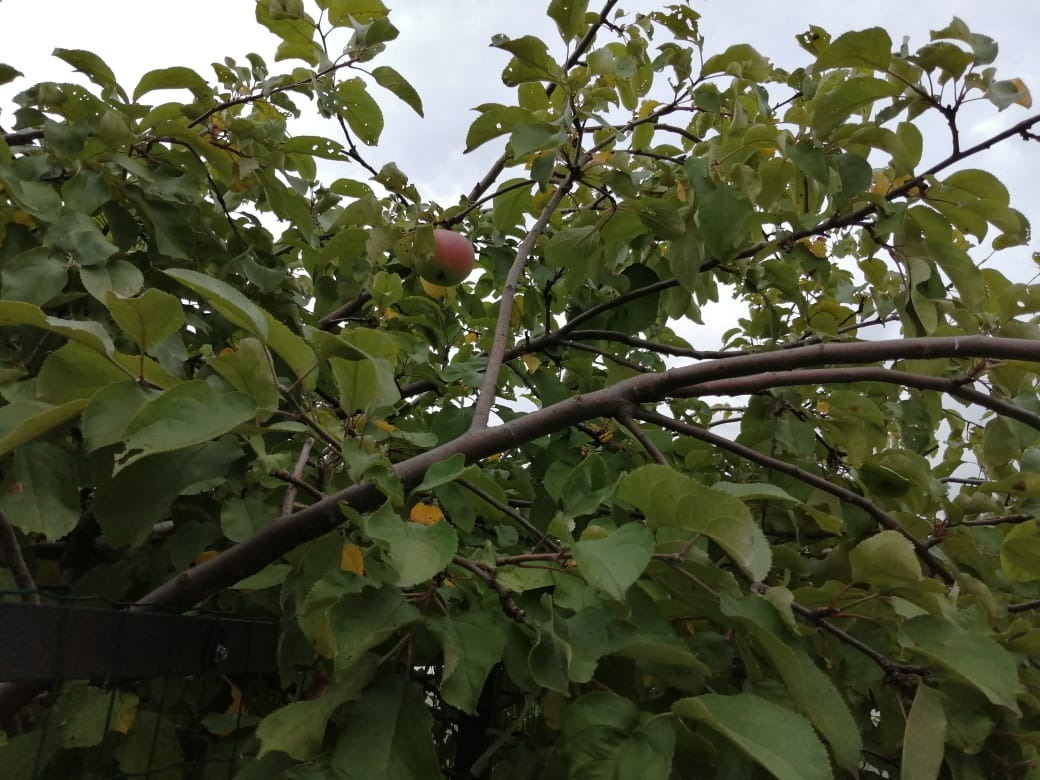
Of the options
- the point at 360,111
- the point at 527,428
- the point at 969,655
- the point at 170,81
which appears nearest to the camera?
the point at 969,655

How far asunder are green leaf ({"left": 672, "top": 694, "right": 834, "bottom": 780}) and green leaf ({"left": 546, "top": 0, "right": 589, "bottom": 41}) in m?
0.92

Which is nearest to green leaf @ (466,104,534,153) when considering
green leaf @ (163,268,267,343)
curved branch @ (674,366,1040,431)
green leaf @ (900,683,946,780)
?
curved branch @ (674,366,1040,431)

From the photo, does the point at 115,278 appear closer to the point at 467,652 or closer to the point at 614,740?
the point at 467,652

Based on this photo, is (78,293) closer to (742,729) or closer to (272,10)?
(272,10)

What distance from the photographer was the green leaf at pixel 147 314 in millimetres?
502

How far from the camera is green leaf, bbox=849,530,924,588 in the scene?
0.59m

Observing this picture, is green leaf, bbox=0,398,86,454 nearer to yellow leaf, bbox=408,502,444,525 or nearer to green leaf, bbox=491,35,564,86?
yellow leaf, bbox=408,502,444,525

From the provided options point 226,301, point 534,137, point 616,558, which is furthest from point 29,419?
point 534,137

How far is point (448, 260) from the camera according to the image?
127cm

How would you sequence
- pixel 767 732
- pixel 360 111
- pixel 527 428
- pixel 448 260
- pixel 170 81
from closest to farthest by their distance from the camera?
pixel 767 732 → pixel 527 428 → pixel 170 81 → pixel 360 111 → pixel 448 260

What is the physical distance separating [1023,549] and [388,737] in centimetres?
68

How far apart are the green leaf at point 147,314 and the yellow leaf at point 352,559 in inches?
9.8

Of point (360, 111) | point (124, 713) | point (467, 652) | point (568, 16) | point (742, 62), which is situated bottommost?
point (124, 713)

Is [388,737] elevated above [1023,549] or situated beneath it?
situated beneath
